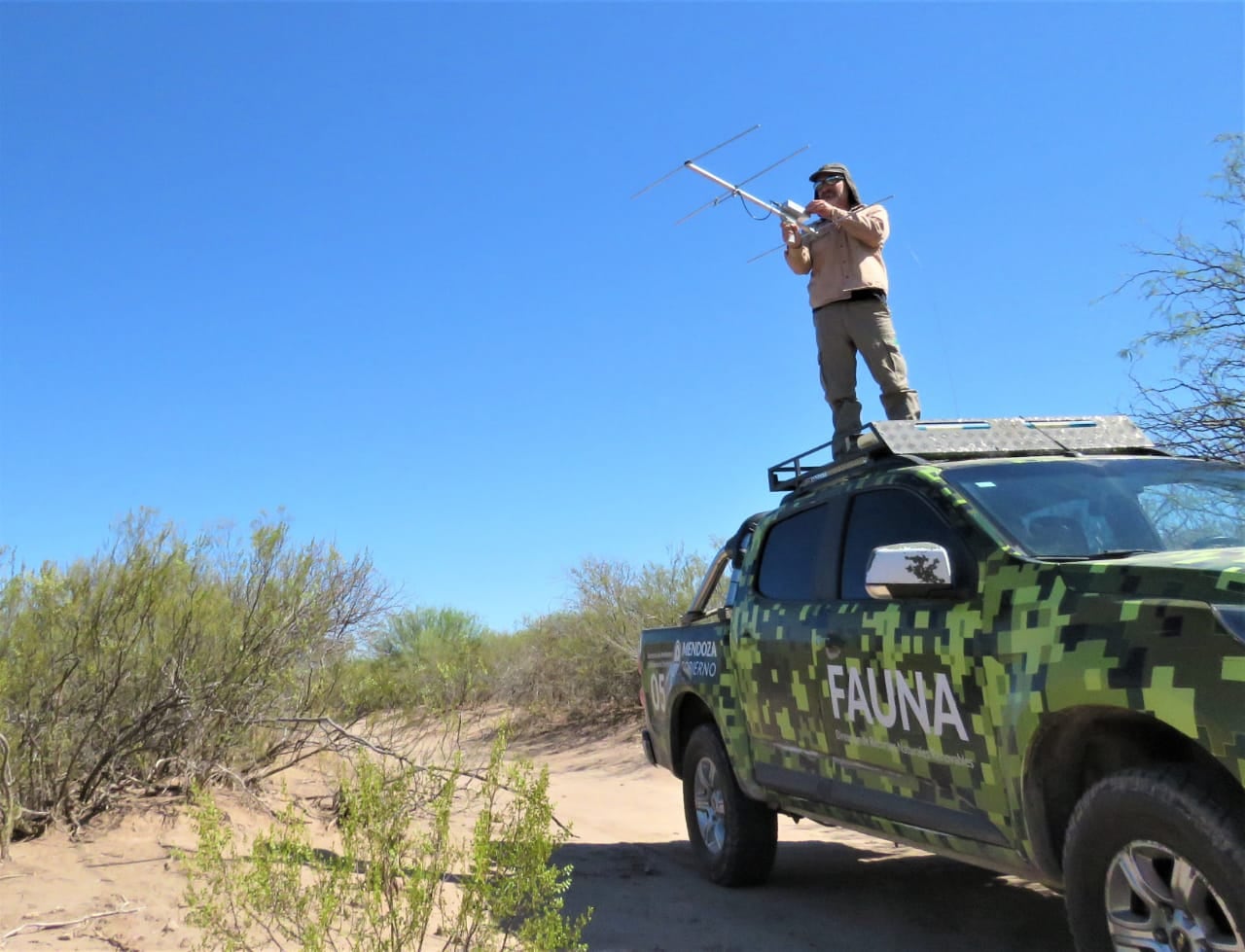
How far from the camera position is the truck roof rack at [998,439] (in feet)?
15.3

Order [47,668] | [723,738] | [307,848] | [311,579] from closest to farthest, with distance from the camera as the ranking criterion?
[307,848] < [723,738] < [47,668] < [311,579]

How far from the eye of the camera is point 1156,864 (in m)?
3.00

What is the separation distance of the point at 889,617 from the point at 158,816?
456 cm

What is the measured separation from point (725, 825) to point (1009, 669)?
9.12ft

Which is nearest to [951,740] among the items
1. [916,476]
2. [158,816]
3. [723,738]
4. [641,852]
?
[916,476]

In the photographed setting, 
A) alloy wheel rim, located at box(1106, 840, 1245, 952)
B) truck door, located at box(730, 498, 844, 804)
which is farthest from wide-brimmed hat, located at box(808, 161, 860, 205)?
alloy wheel rim, located at box(1106, 840, 1245, 952)

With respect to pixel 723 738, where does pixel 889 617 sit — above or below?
above

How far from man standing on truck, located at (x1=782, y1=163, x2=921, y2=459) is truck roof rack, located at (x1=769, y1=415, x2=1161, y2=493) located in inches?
64.8

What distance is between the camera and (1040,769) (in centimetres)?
345

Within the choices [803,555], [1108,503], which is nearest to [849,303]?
[803,555]

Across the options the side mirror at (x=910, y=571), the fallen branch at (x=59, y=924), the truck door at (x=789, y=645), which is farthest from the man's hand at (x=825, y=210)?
the fallen branch at (x=59, y=924)

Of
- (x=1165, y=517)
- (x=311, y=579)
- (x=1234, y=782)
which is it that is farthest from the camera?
(x=311, y=579)

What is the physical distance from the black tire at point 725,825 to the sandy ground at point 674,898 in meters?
0.11

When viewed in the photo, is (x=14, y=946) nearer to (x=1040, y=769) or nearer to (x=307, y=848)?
(x=307, y=848)
